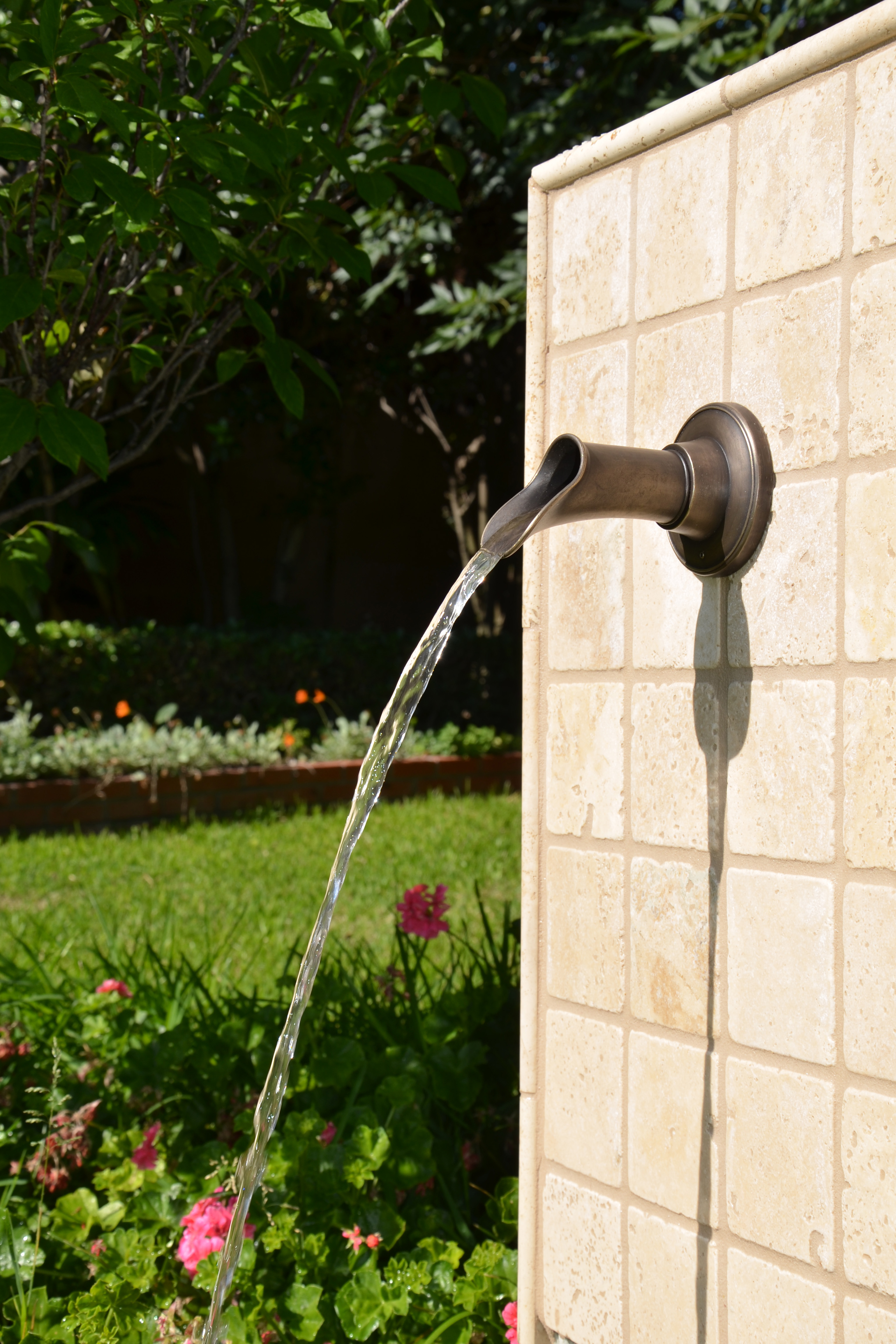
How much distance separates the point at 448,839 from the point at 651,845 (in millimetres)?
4008

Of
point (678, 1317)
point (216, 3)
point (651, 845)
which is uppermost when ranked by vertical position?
point (216, 3)

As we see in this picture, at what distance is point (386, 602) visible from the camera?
376 inches

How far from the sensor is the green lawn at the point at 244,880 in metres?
3.44

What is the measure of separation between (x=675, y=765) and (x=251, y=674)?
232 inches

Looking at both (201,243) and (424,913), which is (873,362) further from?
(424,913)

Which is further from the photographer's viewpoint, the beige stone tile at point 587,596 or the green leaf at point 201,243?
the green leaf at point 201,243

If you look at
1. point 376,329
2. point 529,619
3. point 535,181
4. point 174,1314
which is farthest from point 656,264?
point 376,329

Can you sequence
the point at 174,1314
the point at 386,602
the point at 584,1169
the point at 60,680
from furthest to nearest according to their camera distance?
the point at 386,602 → the point at 60,680 → the point at 174,1314 → the point at 584,1169

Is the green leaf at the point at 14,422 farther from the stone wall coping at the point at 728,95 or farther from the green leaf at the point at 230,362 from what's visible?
the stone wall coping at the point at 728,95

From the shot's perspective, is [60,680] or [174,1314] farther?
[60,680]

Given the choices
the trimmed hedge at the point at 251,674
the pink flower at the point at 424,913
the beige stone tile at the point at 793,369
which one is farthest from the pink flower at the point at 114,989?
the trimmed hedge at the point at 251,674

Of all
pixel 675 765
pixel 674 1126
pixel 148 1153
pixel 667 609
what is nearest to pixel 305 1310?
pixel 148 1153

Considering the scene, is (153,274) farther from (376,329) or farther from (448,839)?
(376,329)

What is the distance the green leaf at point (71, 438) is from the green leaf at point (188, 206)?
0.27 meters
